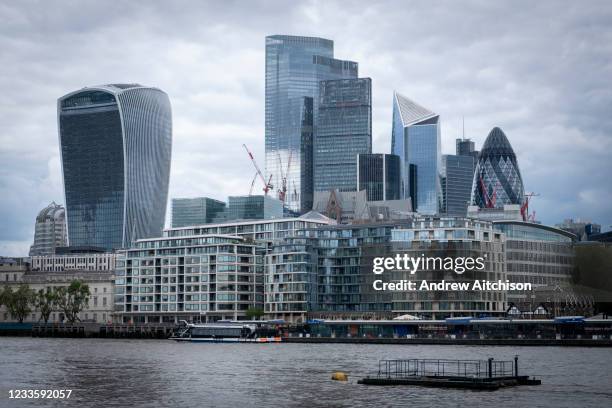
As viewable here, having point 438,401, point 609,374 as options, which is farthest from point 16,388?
point 609,374

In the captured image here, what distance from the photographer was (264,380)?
110 metres

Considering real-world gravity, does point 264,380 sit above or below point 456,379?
below

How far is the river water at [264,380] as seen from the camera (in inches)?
3501

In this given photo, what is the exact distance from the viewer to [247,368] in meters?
130

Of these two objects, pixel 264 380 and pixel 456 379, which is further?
pixel 264 380

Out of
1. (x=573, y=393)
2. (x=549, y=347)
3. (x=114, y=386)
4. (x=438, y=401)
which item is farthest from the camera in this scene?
(x=549, y=347)

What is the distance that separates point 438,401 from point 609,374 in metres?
36.3

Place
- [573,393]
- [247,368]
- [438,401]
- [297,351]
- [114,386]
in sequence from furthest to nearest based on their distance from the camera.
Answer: [297,351], [247,368], [114,386], [573,393], [438,401]

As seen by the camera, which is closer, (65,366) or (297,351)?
(65,366)

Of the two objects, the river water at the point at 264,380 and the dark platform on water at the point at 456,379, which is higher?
the dark platform on water at the point at 456,379

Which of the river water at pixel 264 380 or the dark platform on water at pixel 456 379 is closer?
the river water at pixel 264 380

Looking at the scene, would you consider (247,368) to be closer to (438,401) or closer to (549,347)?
(438,401)

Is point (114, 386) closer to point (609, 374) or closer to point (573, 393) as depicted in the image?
point (573, 393)

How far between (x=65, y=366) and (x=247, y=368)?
24421mm
